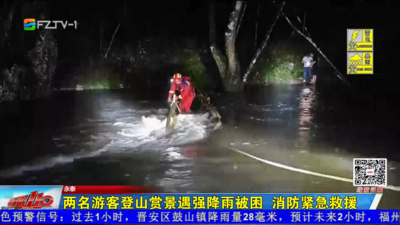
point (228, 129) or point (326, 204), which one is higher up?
point (228, 129)

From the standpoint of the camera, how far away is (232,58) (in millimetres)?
5836

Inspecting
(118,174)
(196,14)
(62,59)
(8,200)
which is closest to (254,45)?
(196,14)

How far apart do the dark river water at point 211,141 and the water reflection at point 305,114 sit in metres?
0.01

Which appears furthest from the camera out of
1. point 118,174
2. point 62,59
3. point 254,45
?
point 254,45

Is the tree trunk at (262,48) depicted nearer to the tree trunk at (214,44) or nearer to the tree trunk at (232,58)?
the tree trunk at (232,58)

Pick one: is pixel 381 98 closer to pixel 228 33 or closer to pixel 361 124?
pixel 361 124

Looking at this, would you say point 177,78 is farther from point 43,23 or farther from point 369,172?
point 369,172

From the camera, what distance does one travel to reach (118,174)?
4215 millimetres

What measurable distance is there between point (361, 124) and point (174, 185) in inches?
107

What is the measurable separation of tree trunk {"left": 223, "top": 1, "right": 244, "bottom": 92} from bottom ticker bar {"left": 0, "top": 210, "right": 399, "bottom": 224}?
2196mm

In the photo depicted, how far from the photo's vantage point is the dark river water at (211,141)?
162 inches

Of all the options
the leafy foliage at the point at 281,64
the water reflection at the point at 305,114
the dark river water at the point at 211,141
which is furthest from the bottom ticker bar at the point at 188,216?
the leafy foliage at the point at 281,64

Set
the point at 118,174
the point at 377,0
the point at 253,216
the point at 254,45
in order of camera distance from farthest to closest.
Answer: the point at 254,45 → the point at 377,0 → the point at 118,174 → the point at 253,216

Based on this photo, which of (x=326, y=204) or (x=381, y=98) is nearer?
(x=326, y=204)
